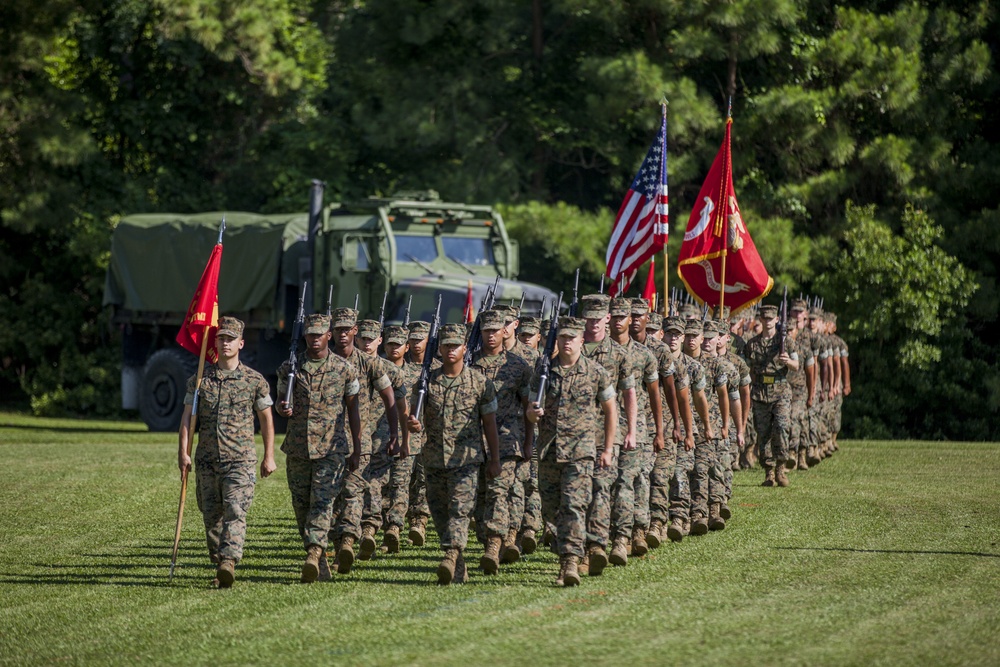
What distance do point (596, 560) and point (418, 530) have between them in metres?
2.35

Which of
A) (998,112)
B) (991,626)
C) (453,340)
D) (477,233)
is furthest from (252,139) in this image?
(991,626)

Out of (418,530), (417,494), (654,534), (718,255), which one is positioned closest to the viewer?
(654,534)

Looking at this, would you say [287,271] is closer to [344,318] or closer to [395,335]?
[395,335]

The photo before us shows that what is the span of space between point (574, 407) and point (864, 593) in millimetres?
2261

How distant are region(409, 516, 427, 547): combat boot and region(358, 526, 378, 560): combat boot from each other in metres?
0.77

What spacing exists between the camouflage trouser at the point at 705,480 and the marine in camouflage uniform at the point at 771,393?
141 inches

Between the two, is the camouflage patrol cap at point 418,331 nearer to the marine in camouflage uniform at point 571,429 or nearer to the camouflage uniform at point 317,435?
the camouflage uniform at point 317,435

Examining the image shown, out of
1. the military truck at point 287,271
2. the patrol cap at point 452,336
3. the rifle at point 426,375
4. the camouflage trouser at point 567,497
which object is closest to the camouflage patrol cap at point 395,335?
the rifle at point 426,375

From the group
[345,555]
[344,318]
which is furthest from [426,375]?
[345,555]

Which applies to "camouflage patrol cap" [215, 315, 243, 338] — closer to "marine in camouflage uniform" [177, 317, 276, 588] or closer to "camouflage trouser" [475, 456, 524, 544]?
"marine in camouflage uniform" [177, 317, 276, 588]

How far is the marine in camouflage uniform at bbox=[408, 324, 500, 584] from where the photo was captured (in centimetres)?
1058

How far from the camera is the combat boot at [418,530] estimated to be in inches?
484

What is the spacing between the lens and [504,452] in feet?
35.6

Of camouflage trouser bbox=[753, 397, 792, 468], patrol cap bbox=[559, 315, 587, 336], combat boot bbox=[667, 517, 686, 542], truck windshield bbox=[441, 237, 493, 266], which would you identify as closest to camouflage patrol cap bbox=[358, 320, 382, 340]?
patrol cap bbox=[559, 315, 587, 336]
